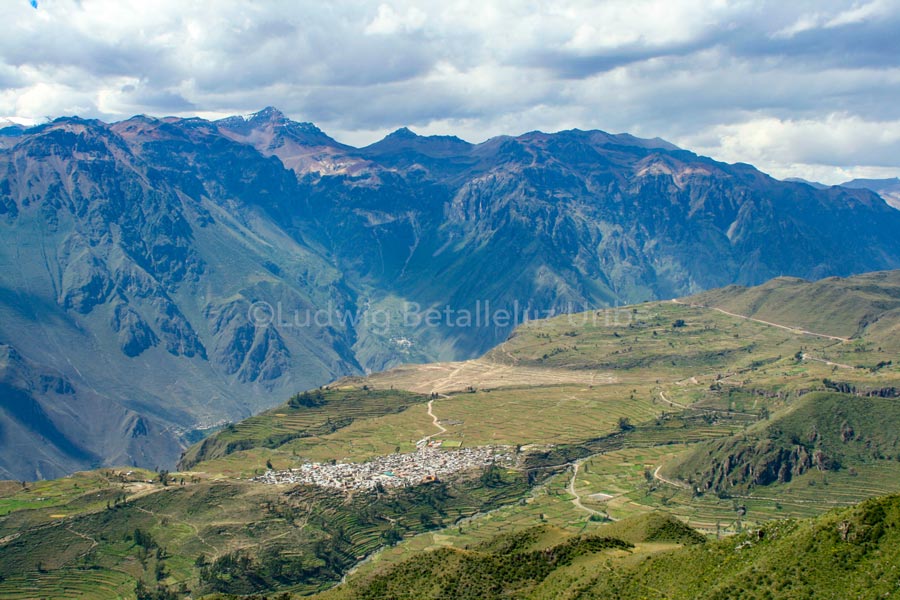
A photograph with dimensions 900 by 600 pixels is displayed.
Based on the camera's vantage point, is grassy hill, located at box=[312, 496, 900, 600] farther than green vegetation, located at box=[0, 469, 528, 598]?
No

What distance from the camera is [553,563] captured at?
106m

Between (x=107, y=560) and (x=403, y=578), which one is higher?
(x=403, y=578)

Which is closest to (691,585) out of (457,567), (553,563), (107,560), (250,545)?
(553,563)

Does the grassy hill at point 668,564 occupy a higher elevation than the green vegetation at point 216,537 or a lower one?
higher

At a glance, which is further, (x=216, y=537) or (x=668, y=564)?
(x=216, y=537)

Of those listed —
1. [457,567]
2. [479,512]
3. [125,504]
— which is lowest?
[479,512]

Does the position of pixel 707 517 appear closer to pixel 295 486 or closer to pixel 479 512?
pixel 479 512

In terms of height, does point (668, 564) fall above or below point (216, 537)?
above

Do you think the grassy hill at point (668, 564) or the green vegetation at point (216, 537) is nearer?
the grassy hill at point (668, 564)

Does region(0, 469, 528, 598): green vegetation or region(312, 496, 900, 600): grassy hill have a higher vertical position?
region(312, 496, 900, 600): grassy hill

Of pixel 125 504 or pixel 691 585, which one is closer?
pixel 691 585

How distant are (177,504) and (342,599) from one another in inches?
3332

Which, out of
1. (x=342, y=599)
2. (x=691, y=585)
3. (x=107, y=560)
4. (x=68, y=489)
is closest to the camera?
(x=691, y=585)

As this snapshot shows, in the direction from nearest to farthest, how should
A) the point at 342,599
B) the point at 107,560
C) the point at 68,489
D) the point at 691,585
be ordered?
the point at 691,585 → the point at 342,599 → the point at 107,560 → the point at 68,489
